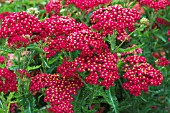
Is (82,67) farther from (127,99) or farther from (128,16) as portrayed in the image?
(127,99)

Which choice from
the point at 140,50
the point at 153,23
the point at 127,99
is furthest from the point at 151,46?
the point at 127,99

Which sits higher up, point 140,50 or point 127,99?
point 140,50

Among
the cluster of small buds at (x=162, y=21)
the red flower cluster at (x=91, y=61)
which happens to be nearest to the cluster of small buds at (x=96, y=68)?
the red flower cluster at (x=91, y=61)

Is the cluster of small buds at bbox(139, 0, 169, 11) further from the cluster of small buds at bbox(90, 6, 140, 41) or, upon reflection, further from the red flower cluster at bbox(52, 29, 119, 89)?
the red flower cluster at bbox(52, 29, 119, 89)

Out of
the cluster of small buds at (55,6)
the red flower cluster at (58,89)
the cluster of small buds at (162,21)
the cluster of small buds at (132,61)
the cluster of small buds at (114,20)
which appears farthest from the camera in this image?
the cluster of small buds at (162,21)

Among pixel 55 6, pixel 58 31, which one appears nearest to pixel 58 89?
pixel 58 31

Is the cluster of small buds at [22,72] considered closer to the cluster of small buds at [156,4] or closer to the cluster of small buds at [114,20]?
the cluster of small buds at [114,20]

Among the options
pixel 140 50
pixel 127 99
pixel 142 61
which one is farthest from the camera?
pixel 140 50
